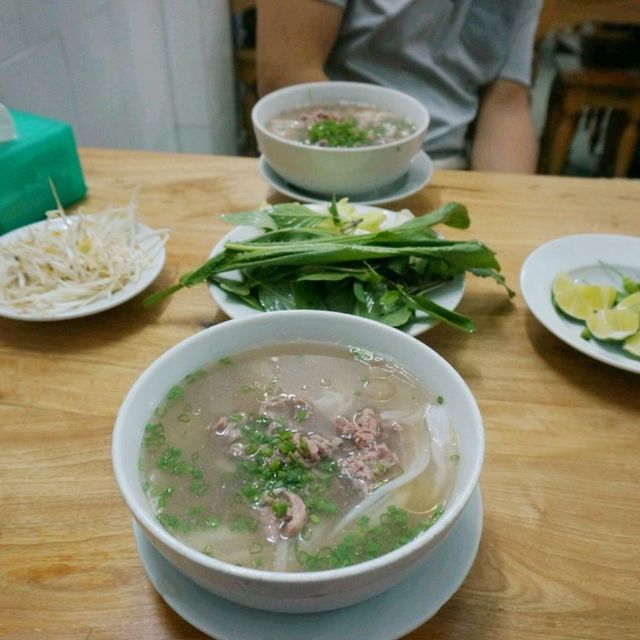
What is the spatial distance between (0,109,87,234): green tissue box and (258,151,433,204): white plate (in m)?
0.44

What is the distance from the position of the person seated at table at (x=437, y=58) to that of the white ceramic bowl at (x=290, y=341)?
1334 mm

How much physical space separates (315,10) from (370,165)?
743 millimetres

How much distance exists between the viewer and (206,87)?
3.02 meters

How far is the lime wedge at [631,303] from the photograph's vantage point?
41.5 inches

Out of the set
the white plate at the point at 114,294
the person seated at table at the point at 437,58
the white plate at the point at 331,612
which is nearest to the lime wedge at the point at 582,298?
the white plate at the point at 331,612

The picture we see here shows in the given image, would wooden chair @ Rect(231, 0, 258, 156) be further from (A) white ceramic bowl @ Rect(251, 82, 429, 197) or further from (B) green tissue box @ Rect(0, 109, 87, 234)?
(B) green tissue box @ Rect(0, 109, 87, 234)

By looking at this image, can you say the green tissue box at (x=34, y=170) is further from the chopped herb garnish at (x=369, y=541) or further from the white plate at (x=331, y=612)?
the chopped herb garnish at (x=369, y=541)

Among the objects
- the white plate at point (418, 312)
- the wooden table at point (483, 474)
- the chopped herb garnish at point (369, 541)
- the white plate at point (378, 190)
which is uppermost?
the chopped herb garnish at point (369, 541)

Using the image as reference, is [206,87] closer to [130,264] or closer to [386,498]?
[130,264]

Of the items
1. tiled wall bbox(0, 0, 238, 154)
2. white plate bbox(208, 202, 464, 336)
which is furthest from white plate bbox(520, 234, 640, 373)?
tiled wall bbox(0, 0, 238, 154)

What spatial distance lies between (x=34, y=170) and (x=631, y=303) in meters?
1.19

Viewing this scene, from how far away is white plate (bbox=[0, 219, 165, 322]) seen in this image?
105 cm

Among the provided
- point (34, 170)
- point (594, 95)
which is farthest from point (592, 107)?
point (34, 170)

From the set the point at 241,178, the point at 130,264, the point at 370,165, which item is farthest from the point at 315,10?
the point at 130,264
